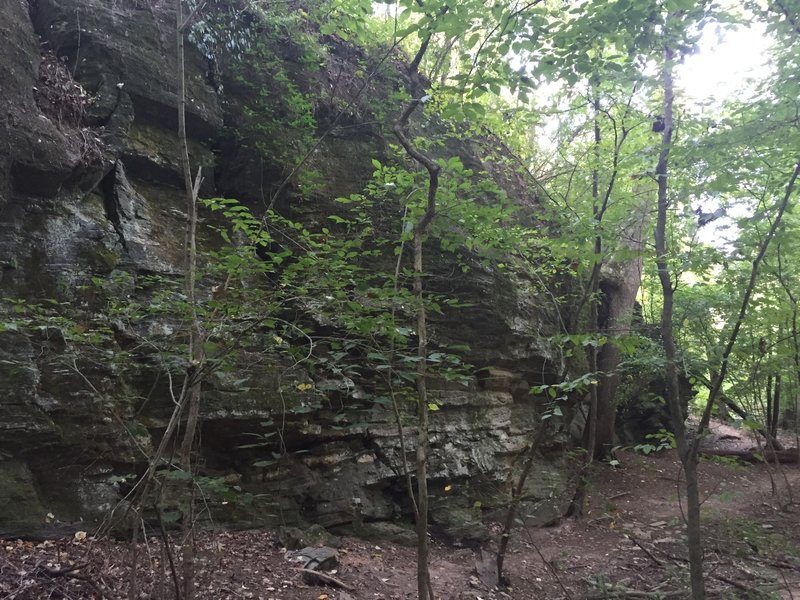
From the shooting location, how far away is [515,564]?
6609mm

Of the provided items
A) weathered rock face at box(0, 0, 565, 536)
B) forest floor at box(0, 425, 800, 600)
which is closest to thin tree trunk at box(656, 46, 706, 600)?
forest floor at box(0, 425, 800, 600)

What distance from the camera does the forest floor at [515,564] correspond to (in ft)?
12.1

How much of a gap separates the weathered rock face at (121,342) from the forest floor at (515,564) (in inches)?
19.6

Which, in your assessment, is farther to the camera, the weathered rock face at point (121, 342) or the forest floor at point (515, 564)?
the weathered rock face at point (121, 342)

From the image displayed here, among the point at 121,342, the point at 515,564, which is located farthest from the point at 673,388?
the point at 121,342

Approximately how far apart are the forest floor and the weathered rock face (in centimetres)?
50

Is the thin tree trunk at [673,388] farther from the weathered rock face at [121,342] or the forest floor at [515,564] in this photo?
the weathered rock face at [121,342]

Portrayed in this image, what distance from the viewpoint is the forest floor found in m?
3.69

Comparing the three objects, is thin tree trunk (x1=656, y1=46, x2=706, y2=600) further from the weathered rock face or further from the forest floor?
the weathered rock face

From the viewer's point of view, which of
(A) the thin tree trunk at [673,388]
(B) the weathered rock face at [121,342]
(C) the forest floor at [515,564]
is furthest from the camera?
(B) the weathered rock face at [121,342]

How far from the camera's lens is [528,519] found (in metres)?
7.85

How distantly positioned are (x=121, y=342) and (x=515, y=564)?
5.57 meters

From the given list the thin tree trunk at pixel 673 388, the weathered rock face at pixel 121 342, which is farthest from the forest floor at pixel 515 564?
the weathered rock face at pixel 121 342

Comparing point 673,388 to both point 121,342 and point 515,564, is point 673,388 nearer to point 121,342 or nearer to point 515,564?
point 515,564
